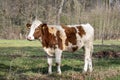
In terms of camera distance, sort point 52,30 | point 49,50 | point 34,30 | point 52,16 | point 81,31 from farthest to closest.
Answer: point 52,16
point 81,31
point 52,30
point 49,50
point 34,30

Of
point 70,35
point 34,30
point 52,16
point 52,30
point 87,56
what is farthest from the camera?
point 52,16

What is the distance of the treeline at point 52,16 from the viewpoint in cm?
5088

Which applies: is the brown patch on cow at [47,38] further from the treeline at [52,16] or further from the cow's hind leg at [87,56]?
the treeline at [52,16]

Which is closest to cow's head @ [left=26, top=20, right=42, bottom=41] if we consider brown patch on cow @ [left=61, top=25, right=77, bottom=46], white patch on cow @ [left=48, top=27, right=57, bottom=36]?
white patch on cow @ [left=48, top=27, right=57, bottom=36]

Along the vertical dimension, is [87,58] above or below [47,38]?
below

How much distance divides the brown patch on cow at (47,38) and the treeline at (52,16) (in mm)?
37474

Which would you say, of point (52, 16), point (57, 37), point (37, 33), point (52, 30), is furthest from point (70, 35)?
point (52, 16)

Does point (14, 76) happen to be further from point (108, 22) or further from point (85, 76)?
point (108, 22)

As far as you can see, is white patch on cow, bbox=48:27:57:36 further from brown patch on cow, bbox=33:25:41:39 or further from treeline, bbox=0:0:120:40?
treeline, bbox=0:0:120:40

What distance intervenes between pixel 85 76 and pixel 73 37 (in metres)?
1.61

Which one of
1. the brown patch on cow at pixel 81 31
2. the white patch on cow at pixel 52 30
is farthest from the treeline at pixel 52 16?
the white patch on cow at pixel 52 30

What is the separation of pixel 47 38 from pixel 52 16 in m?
42.5

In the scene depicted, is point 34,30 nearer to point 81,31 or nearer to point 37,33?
point 37,33

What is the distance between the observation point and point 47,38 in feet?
40.4
